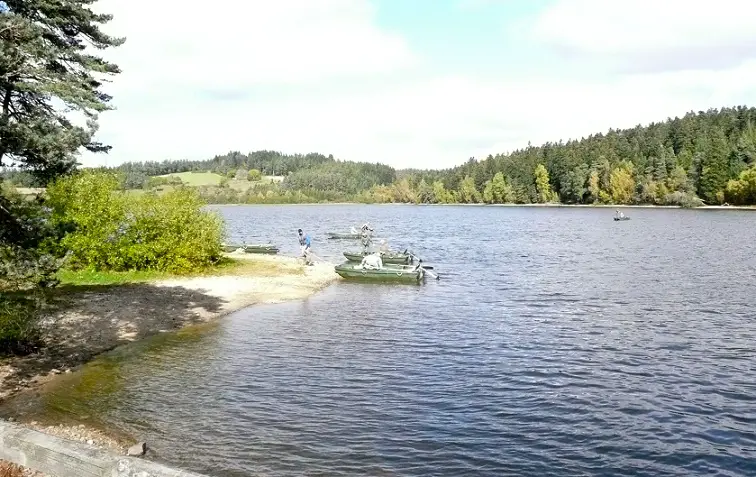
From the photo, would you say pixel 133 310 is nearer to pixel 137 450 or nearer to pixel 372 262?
pixel 137 450

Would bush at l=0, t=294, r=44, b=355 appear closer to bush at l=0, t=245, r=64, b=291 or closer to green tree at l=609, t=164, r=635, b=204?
bush at l=0, t=245, r=64, b=291

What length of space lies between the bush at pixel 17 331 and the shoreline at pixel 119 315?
35 cm

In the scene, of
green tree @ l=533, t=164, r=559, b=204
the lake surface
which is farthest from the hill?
the lake surface

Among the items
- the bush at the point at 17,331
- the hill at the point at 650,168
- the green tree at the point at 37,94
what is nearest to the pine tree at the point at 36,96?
the green tree at the point at 37,94

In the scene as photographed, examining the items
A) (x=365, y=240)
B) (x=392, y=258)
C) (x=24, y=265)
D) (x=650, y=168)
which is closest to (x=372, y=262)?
(x=392, y=258)

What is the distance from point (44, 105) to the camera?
15.3m

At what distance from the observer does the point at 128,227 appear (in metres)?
32.7

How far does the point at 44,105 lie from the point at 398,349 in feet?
41.9

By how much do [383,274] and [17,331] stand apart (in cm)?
2285

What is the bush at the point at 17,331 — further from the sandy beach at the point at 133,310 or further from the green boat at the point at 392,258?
the green boat at the point at 392,258

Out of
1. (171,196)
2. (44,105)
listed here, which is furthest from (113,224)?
(44,105)

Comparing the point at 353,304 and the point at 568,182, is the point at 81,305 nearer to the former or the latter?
the point at 353,304

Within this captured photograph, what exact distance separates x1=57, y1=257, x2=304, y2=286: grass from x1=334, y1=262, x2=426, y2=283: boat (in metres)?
2.98

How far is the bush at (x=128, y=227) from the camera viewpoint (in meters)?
30.7
